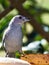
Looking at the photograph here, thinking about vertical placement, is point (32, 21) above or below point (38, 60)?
above

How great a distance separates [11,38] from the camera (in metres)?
1.72

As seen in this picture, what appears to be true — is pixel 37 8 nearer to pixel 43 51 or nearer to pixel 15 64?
pixel 43 51

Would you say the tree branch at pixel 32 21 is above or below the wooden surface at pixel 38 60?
above

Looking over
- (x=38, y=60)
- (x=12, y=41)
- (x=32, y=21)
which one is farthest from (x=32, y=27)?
(x=38, y=60)

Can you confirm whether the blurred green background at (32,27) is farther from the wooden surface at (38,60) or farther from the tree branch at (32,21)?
the wooden surface at (38,60)

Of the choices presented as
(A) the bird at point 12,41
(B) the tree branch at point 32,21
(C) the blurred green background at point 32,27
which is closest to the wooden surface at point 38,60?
(A) the bird at point 12,41

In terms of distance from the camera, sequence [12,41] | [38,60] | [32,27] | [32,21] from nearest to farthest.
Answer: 1. [38,60]
2. [12,41]
3. [32,21]
4. [32,27]

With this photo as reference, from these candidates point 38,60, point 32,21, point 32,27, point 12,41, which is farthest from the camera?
point 32,27

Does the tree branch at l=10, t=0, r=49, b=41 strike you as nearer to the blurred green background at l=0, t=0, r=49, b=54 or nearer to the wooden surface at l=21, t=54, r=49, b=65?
the blurred green background at l=0, t=0, r=49, b=54

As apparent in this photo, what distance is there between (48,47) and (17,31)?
2.09 ft

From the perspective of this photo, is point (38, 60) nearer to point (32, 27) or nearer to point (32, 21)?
point (32, 21)

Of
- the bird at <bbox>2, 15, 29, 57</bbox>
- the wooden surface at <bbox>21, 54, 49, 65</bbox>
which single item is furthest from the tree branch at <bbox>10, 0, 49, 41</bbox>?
the wooden surface at <bbox>21, 54, 49, 65</bbox>

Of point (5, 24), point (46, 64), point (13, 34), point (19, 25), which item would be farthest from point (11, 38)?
point (46, 64)

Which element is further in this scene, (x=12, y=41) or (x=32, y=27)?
(x=32, y=27)
